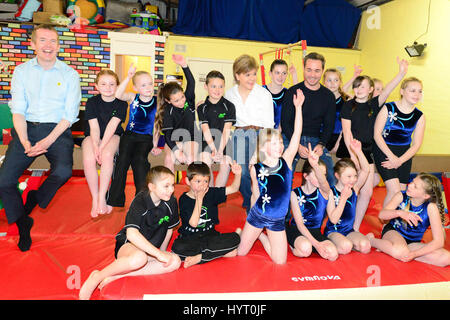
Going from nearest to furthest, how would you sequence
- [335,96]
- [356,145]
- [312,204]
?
1. [312,204]
2. [356,145]
3. [335,96]

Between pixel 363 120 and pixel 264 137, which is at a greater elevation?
pixel 363 120

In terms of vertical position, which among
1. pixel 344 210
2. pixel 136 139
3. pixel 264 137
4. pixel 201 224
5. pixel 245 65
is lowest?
pixel 201 224

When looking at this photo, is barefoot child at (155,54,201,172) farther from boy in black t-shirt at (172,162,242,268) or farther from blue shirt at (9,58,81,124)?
blue shirt at (9,58,81,124)

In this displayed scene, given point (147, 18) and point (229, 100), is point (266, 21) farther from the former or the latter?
point (229, 100)

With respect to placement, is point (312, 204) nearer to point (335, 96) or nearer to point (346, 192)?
point (346, 192)

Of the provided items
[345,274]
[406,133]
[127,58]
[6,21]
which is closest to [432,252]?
[345,274]

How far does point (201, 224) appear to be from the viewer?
271cm

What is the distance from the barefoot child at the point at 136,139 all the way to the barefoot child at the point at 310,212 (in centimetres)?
135

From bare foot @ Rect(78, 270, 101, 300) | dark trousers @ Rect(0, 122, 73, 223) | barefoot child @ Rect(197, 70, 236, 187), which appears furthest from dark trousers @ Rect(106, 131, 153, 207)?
bare foot @ Rect(78, 270, 101, 300)

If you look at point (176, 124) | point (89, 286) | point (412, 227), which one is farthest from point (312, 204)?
point (89, 286)

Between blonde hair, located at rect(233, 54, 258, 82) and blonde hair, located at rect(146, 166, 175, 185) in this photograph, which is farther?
blonde hair, located at rect(233, 54, 258, 82)

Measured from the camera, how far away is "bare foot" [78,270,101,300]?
6.82 ft

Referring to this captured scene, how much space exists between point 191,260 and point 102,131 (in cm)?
146
